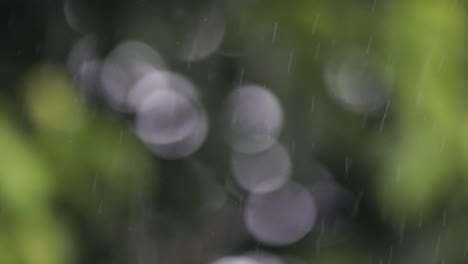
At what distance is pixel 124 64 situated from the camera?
1066mm

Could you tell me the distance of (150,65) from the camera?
1.07 meters

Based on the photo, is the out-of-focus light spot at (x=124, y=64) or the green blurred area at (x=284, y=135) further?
the out-of-focus light spot at (x=124, y=64)

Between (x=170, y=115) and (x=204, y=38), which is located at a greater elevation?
(x=204, y=38)

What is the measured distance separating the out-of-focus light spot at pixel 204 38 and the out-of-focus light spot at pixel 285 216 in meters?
0.26

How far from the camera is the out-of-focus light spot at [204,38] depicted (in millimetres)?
1070

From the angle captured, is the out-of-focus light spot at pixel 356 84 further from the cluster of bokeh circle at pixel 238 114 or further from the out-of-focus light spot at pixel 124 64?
the out-of-focus light spot at pixel 124 64

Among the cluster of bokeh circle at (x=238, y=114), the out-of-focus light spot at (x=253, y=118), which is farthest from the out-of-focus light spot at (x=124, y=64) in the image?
the out-of-focus light spot at (x=253, y=118)

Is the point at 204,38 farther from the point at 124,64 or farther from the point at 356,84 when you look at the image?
the point at 356,84

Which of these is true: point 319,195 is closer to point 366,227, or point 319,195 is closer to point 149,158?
point 366,227

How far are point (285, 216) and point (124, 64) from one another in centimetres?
38

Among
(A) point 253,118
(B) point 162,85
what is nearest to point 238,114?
(A) point 253,118

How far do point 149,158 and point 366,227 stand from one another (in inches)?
14.6

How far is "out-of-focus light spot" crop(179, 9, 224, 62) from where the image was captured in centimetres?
107

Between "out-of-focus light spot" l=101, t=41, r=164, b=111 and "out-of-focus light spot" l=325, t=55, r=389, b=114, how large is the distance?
0.91ft
